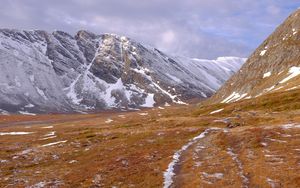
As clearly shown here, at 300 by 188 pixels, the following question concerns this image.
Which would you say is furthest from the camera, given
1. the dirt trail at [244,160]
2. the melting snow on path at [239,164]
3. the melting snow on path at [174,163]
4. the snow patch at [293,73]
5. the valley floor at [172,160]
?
the snow patch at [293,73]

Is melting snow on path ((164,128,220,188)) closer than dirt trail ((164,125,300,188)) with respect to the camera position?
No

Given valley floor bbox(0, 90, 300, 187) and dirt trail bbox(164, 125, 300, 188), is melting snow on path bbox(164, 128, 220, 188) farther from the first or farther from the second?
dirt trail bbox(164, 125, 300, 188)

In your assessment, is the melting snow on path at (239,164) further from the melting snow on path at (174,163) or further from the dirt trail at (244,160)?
the melting snow on path at (174,163)

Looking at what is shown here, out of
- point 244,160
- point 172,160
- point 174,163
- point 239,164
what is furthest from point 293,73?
point 239,164

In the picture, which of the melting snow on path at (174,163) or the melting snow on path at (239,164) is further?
the melting snow on path at (174,163)

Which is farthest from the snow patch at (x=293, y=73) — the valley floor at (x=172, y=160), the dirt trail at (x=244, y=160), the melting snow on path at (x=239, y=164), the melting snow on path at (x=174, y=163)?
the melting snow on path at (x=239, y=164)

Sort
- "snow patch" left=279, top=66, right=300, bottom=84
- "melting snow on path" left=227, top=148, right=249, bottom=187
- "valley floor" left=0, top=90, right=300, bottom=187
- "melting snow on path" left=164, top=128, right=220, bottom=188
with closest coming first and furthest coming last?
"melting snow on path" left=227, top=148, right=249, bottom=187 < "valley floor" left=0, top=90, right=300, bottom=187 < "melting snow on path" left=164, top=128, right=220, bottom=188 < "snow patch" left=279, top=66, right=300, bottom=84

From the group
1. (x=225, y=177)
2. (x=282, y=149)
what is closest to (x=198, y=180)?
(x=225, y=177)

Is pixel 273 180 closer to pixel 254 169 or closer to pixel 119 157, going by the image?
pixel 254 169

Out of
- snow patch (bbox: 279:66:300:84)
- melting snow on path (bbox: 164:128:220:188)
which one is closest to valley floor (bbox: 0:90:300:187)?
melting snow on path (bbox: 164:128:220:188)

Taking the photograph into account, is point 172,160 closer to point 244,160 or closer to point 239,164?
point 244,160

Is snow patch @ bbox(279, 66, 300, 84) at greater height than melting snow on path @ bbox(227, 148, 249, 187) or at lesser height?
greater

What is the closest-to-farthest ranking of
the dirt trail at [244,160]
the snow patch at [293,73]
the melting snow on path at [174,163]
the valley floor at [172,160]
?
the dirt trail at [244,160] < the valley floor at [172,160] < the melting snow on path at [174,163] < the snow patch at [293,73]

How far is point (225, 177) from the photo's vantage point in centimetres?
4694
